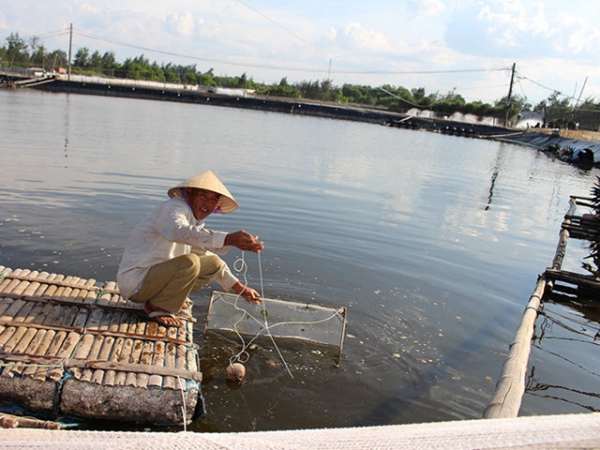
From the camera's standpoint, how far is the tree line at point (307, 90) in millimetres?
84000

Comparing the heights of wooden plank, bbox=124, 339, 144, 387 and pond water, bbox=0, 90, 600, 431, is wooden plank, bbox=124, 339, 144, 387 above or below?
above

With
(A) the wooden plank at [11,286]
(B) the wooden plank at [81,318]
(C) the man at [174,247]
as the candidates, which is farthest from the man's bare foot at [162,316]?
(A) the wooden plank at [11,286]

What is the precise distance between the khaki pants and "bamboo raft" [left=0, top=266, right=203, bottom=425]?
0.64ft

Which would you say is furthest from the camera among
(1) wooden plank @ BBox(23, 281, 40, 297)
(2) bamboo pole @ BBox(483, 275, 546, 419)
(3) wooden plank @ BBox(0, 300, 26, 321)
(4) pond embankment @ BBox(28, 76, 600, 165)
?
(4) pond embankment @ BBox(28, 76, 600, 165)

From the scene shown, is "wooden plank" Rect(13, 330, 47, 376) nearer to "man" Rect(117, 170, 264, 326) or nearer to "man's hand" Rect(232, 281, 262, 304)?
"man" Rect(117, 170, 264, 326)

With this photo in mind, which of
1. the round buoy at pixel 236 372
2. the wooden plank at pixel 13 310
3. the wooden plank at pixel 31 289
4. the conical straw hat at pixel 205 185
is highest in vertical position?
the conical straw hat at pixel 205 185

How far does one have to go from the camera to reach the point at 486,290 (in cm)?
778

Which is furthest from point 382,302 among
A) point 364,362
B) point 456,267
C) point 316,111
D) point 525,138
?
point 316,111

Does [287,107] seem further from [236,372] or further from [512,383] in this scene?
[512,383]

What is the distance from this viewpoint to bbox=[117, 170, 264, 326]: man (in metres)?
4.08

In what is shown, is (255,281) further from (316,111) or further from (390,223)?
(316,111)

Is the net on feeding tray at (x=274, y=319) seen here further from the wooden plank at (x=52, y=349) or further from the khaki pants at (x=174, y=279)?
the wooden plank at (x=52, y=349)

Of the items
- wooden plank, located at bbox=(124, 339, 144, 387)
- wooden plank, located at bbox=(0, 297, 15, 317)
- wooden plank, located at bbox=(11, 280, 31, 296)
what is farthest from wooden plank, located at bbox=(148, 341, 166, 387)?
wooden plank, located at bbox=(11, 280, 31, 296)

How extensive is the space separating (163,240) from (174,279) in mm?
339
